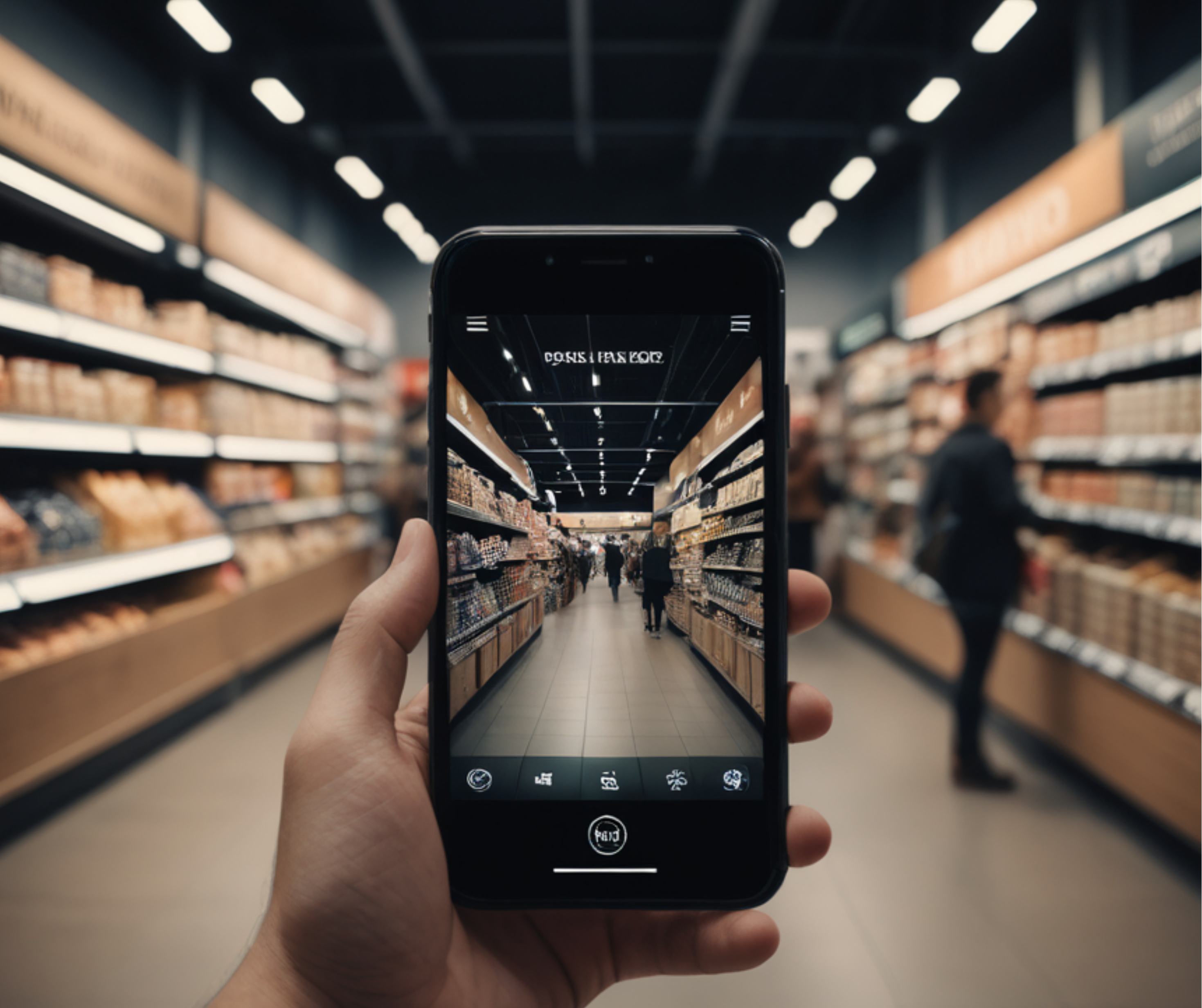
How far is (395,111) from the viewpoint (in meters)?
5.07

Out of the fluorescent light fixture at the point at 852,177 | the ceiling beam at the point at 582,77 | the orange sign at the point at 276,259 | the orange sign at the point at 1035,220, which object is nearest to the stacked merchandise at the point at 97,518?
the orange sign at the point at 276,259

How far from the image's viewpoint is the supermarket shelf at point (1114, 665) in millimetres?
1838

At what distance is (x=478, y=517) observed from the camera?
2.89 feet

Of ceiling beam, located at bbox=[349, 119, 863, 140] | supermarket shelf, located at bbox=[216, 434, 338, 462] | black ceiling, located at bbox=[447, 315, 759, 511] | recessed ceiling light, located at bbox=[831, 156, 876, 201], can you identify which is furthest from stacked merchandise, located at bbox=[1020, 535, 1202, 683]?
ceiling beam, located at bbox=[349, 119, 863, 140]

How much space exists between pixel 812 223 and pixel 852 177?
1133mm

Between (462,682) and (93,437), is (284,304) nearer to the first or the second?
(93,437)

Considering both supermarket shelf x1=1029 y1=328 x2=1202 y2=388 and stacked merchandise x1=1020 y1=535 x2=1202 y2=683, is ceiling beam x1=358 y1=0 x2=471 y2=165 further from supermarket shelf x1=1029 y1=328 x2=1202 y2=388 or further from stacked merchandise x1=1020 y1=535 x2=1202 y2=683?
stacked merchandise x1=1020 y1=535 x2=1202 y2=683

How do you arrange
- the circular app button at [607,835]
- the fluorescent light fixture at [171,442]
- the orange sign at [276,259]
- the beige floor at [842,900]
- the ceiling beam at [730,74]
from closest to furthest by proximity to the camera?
the circular app button at [607,835]
the beige floor at [842,900]
the fluorescent light fixture at [171,442]
the orange sign at [276,259]
the ceiling beam at [730,74]

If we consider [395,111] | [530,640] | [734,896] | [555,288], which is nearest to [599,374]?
[555,288]

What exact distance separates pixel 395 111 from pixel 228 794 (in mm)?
4885

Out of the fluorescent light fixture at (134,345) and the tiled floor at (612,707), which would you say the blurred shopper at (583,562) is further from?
the fluorescent light fixture at (134,345)

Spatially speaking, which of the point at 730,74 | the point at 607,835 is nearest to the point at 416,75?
the point at 730,74

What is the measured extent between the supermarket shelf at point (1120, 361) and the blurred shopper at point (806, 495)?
8.39 ft

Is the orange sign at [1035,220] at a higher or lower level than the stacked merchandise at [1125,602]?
higher
